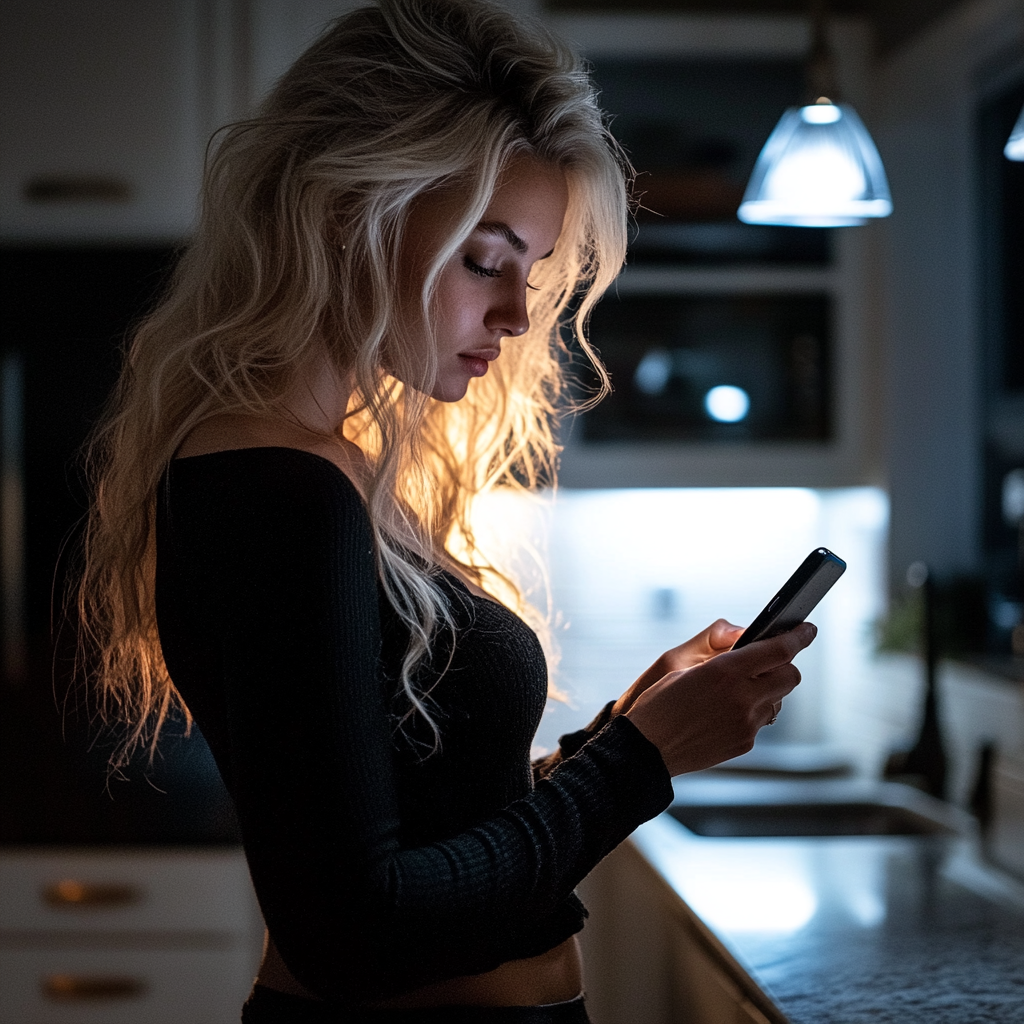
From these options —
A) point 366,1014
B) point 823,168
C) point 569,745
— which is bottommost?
point 366,1014

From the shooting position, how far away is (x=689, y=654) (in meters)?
1.15

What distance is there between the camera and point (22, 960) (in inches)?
88.4

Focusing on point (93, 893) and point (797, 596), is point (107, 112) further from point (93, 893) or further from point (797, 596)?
point (797, 596)

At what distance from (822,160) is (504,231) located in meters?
1.01

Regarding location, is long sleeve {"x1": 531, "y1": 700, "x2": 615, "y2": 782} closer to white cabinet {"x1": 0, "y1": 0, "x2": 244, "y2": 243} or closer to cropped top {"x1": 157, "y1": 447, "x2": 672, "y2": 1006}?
cropped top {"x1": 157, "y1": 447, "x2": 672, "y2": 1006}

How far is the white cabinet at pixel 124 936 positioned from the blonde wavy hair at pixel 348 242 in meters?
1.30

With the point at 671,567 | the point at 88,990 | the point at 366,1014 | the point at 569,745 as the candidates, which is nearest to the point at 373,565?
the point at 366,1014

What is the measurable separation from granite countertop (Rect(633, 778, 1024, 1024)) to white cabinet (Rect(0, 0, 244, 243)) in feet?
4.86

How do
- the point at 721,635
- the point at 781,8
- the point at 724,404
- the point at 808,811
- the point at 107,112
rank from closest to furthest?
the point at 721,635
the point at 808,811
the point at 107,112
the point at 724,404
the point at 781,8

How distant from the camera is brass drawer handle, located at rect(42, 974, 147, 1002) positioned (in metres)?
2.24

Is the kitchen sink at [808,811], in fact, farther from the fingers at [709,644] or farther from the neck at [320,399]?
the neck at [320,399]

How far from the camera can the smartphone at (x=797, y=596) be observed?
97 cm

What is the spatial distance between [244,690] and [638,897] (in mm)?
1258

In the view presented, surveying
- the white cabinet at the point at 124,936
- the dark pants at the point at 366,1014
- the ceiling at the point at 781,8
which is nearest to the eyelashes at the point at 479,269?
the dark pants at the point at 366,1014
